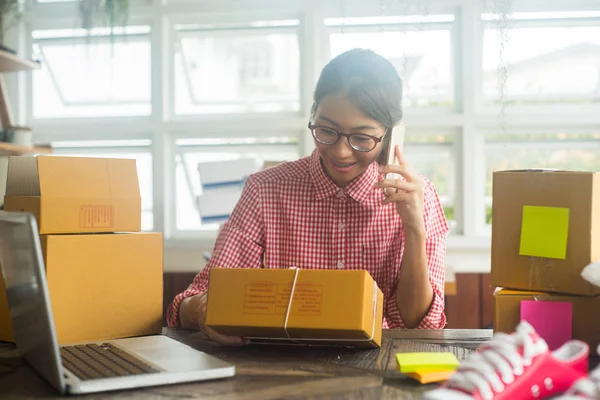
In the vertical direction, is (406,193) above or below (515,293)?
above

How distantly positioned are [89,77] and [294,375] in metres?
3.13

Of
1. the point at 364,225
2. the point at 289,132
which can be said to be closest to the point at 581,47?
the point at 289,132

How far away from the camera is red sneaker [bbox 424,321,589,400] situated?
2.68 ft

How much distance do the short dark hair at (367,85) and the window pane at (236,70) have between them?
1.96 m

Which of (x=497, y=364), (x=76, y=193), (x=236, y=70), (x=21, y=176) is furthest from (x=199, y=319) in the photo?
(x=236, y=70)

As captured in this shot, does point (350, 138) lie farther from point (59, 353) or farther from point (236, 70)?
point (236, 70)

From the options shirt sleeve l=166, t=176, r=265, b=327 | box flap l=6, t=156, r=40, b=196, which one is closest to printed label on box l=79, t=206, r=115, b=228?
box flap l=6, t=156, r=40, b=196

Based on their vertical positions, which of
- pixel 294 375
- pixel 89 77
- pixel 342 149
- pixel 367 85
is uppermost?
pixel 89 77

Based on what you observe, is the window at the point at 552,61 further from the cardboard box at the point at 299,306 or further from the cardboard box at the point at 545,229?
the cardboard box at the point at 299,306

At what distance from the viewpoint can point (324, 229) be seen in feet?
5.90

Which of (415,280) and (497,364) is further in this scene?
(415,280)

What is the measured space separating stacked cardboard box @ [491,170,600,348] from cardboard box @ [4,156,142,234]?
0.74m

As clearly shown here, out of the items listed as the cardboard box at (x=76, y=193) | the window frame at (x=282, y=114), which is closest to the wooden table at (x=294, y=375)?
the cardboard box at (x=76, y=193)

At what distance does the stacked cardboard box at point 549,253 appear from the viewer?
1.20 meters
